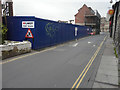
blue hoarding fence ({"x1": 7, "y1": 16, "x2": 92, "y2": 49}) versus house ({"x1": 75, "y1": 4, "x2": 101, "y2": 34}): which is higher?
house ({"x1": 75, "y1": 4, "x2": 101, "y2": 34})

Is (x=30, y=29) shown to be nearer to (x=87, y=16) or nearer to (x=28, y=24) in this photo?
(x=28, y=24)

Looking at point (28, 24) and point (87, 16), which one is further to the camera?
point (87, 16)

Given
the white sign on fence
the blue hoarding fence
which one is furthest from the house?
the white sign on fence

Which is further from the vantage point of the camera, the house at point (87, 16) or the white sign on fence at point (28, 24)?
the house at point (87, 16)

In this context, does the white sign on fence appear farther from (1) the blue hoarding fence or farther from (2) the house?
(2) the house

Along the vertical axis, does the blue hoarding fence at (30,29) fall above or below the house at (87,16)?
below

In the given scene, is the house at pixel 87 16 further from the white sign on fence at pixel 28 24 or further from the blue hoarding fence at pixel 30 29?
the white sign on fence at pixel 28 24

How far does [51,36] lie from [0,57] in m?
8.47

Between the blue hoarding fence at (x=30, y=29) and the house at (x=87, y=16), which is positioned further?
the house at (x=87, y=16)

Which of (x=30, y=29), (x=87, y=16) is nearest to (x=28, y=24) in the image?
(x=30, y=29)

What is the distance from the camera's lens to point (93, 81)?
5297 millimetres

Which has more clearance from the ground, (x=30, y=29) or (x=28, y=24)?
(x=28, y=24)

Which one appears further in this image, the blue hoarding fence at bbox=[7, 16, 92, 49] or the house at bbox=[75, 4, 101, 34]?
the house at bbox=[75, 4, 101, 34]

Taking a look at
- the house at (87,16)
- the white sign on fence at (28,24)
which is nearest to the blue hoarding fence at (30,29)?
the white sign on fence at (28,24)
